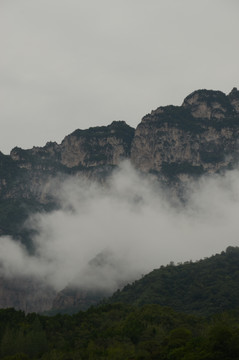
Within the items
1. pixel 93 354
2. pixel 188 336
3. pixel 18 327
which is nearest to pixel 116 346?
pixel 93 354

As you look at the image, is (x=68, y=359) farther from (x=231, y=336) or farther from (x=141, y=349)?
(x=231, y=336)

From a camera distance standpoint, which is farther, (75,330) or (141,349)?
(75,330)

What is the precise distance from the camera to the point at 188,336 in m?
153

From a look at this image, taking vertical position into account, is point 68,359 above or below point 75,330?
below

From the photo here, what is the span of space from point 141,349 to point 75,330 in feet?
159

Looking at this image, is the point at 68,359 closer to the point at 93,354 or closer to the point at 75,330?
the point at 93,354

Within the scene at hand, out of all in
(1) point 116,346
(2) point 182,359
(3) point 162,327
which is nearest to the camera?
(2) point 182,359

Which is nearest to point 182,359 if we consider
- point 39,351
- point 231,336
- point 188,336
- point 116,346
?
point 231,336

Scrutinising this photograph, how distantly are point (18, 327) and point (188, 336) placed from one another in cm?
6804

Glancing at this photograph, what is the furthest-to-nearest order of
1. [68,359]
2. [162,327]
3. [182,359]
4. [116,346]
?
[162,327] → [116,346] → [68,359] → [182,359]

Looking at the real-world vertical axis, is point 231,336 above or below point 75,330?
below

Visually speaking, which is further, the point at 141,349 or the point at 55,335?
the point at 55,335

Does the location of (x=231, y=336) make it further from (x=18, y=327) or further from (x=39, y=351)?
(x=18, y=327)

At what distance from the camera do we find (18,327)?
190 metres
